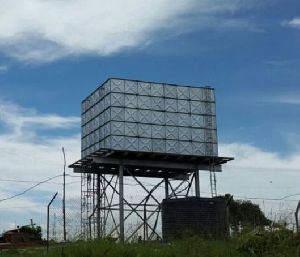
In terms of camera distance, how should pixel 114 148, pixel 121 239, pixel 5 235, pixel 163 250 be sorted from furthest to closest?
1. pixel 114 148
2. pixel 5 235
3. pixel 121 239
4. pixel 163 250

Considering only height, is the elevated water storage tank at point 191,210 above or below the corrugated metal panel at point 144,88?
below

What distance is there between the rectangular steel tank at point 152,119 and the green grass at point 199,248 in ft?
121

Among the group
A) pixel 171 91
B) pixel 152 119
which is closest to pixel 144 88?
pixel 171 91

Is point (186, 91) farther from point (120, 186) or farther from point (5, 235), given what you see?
point (5, 235)

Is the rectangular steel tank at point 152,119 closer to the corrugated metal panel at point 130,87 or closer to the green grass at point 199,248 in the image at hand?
the corrugated metal panel at point 130,87

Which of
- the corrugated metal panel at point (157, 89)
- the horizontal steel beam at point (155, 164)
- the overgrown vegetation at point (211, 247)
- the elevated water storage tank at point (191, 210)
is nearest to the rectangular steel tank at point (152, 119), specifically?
the corrugated metal panel at point (157, 89)

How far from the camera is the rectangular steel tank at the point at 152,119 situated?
51594 mm

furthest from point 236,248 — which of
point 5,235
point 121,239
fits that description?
point 5,235

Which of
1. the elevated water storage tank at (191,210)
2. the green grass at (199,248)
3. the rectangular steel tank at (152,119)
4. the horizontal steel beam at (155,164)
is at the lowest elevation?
the green grass at (199,248)

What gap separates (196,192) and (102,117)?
10.5 meters

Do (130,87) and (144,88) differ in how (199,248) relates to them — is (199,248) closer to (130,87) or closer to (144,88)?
(130,87)

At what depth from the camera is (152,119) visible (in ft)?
173

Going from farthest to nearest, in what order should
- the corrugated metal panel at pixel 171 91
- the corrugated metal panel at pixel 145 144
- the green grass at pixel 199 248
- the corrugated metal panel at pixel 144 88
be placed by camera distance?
the corrugated metal panel at pixel 171 91, the corrugated metal panel at pixel 144 88, the corrugated metal panel at pixel 145 144, the green grass at pixel 199 248

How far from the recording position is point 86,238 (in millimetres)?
14203
